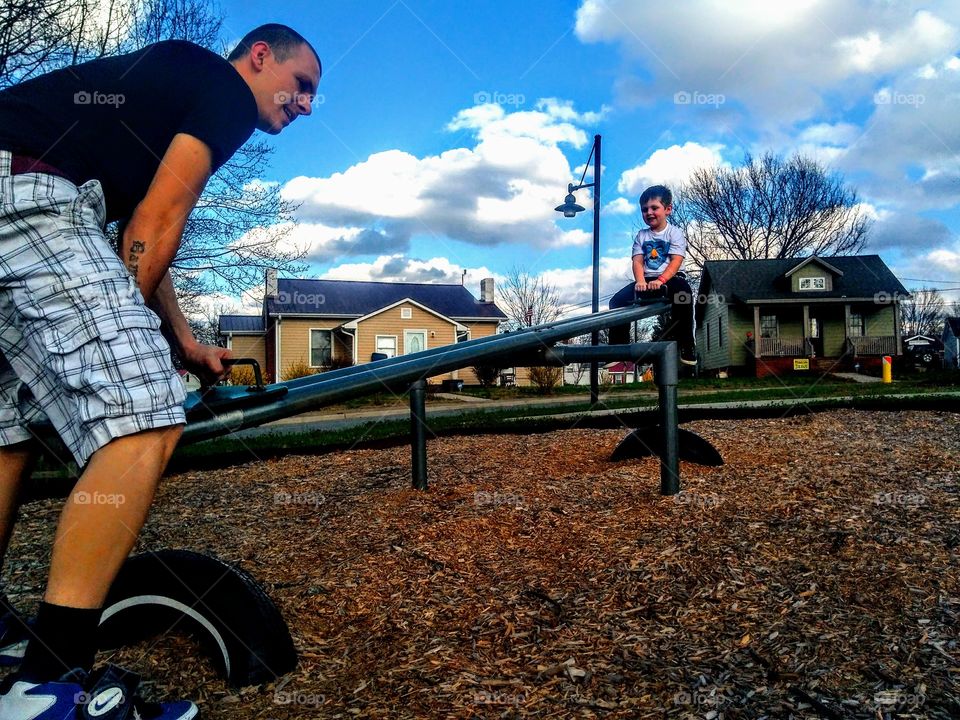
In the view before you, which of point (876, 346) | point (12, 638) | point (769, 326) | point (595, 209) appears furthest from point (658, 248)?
point (876, 346)

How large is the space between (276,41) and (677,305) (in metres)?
3.43

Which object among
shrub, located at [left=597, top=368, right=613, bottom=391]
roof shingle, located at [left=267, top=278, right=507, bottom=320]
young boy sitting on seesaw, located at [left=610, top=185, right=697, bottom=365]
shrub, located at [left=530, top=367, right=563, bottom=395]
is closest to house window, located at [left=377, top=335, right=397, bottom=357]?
roof shingle, located at [left=267, top=278, right=507, bottom=320]

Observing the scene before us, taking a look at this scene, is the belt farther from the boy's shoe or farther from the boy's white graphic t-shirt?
the boy's white graphic t-shirt

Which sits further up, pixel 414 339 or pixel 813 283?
pixel 813 283

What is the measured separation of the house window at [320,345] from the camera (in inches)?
1123

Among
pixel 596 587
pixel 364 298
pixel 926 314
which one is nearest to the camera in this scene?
pixel 596 587

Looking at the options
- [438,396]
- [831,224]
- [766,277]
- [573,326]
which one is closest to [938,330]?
[831,224]

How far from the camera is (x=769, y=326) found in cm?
2880

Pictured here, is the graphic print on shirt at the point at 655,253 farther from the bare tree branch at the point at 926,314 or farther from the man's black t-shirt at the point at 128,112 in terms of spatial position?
the bare tree branch at the point at 926,314

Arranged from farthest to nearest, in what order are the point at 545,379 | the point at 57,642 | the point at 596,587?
the point at 545,379 → the point at 596,587 → the point at 57,642

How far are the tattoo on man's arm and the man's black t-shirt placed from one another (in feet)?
0.61

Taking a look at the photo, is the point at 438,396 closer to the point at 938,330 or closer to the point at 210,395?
the point at 210,395

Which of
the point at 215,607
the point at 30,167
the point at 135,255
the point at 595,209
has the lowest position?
the point at 215,607

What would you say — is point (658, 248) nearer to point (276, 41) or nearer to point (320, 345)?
point (276, 41)
